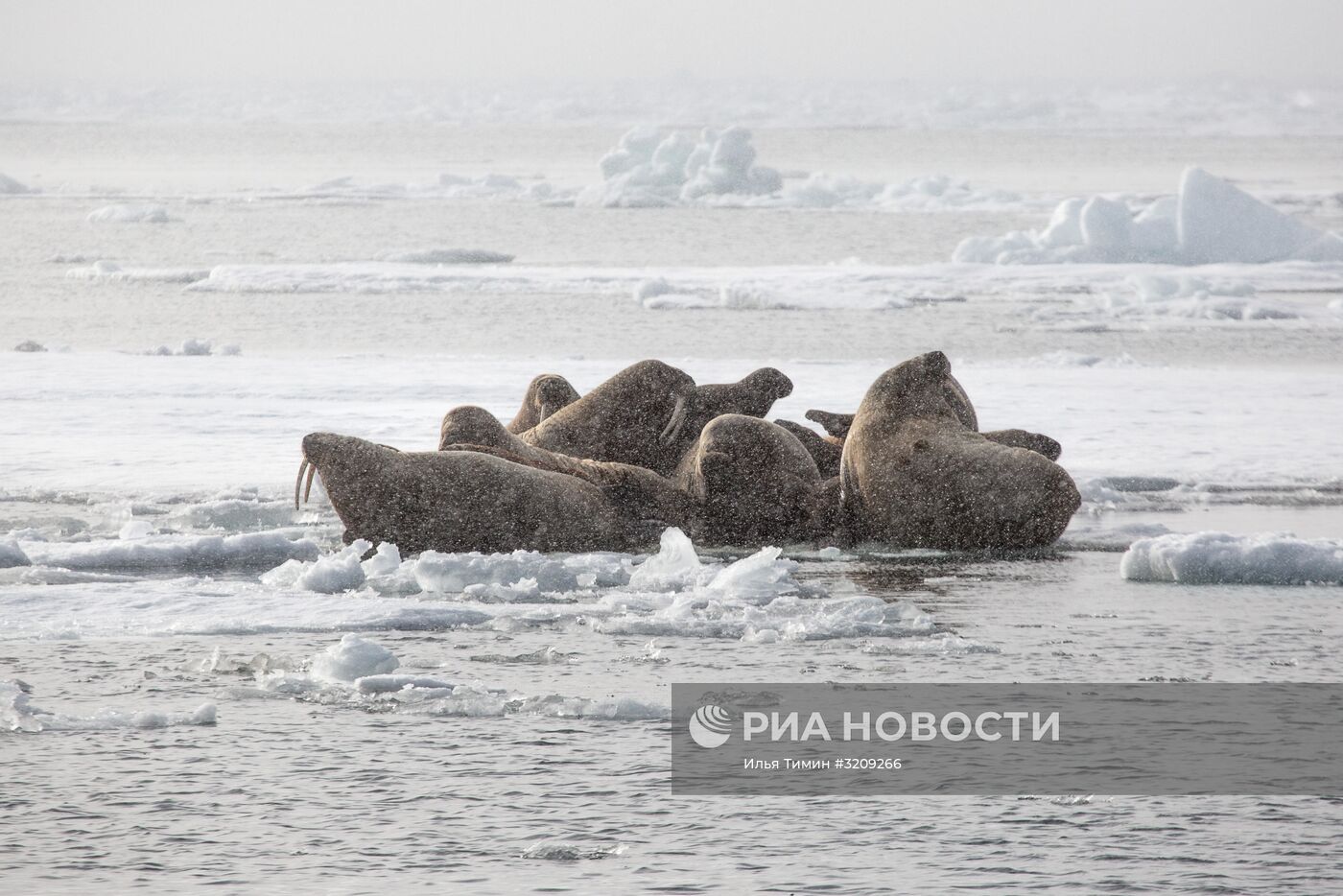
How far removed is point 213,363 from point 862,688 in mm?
10948

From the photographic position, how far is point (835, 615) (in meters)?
5.80

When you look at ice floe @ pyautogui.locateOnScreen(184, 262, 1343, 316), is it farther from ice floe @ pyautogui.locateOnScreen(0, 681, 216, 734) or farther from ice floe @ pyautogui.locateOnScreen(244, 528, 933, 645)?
ice floe @ pyautogui.locateOnScreen(0, 681, 216, 734)

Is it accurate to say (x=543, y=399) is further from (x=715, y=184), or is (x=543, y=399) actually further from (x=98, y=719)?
(x=715, y=184)

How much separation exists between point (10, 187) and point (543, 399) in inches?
1619

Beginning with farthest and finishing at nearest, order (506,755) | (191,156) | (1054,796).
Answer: (191,156) → (506,755) → (1054,796)

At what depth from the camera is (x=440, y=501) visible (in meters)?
7.05

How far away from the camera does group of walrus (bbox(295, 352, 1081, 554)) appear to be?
7.05 meters

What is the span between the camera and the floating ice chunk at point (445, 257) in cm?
2941

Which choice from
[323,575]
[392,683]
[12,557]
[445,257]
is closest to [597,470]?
[323,575]

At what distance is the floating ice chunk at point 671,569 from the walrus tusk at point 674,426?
4.85 ft

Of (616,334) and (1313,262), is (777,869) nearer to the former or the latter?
(616,334)

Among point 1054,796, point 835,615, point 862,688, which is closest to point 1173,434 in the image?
point 835,615

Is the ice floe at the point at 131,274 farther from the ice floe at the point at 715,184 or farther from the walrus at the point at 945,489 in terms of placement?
the walrus at the point at 945,489

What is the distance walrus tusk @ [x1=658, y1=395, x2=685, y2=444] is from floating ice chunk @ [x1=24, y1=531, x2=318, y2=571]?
1759 mm
